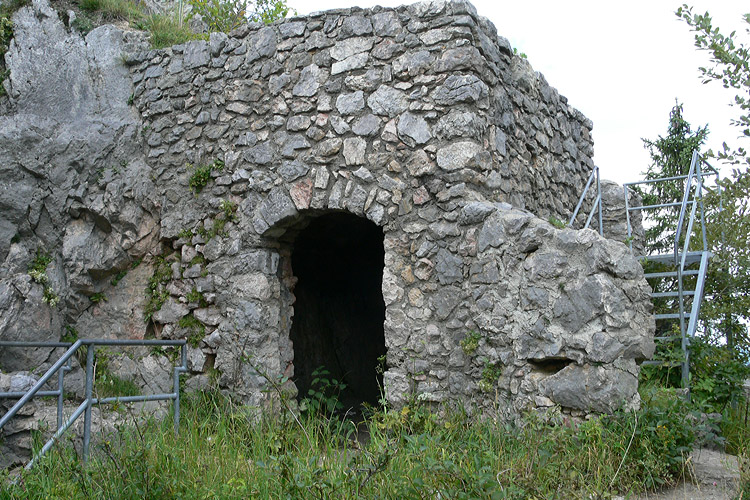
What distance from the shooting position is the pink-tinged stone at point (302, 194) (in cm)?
559

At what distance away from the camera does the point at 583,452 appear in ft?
12.7

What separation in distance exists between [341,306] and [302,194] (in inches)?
138

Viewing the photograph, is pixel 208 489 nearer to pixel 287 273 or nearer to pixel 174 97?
pixel 287 273

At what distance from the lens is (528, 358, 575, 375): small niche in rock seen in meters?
4.52

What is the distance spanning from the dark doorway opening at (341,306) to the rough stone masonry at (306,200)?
1045 mm

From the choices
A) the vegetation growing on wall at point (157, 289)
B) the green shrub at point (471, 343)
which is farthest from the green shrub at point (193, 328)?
the green shrub at point (471, 343)

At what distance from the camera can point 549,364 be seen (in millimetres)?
4582

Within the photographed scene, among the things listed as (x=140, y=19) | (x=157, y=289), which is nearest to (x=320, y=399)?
(x=157, y=289)

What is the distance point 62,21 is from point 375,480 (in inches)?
231

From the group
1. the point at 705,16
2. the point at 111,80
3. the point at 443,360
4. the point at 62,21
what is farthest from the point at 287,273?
the point at 705,16

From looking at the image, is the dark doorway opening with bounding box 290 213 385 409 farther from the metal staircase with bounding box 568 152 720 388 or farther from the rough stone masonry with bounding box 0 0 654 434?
the metal staircase with bounding box 568 152 720 388

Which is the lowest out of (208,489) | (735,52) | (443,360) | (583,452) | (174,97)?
(208,489)

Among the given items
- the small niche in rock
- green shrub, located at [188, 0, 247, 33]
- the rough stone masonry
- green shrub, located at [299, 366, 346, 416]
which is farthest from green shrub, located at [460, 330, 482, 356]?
green shrub, located at [188, 0, 247, 33]

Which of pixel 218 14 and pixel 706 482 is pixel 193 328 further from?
pixel 218 14
